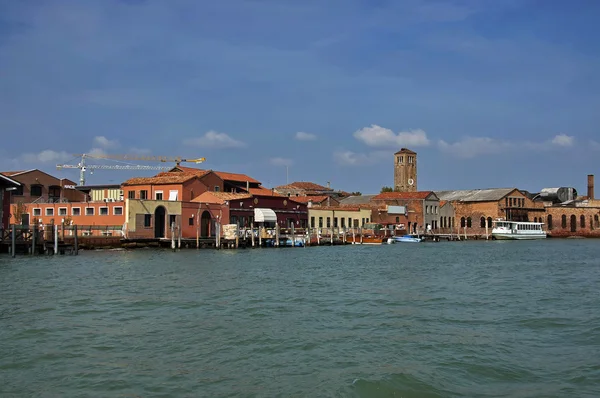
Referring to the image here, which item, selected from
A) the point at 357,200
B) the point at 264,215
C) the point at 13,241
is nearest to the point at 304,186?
the point at 357,200

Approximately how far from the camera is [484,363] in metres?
10.9

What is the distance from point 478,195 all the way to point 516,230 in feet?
28.9

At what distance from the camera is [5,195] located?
123 ft

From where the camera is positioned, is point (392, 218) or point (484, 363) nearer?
point (484, 363)

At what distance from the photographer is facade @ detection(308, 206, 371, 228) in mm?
62062

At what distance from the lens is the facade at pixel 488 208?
8025 centimetres

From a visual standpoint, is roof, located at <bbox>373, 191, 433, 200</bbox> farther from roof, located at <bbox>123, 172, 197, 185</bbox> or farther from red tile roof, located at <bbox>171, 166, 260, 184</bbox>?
roof, located at <bbox>123, 172, 197, 185</bbox>

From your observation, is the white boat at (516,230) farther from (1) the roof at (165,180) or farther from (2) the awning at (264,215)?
(1) the roof at (165,180)

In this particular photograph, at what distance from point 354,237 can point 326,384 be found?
50354 millimetres

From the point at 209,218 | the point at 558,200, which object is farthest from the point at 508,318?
the point at 558,200

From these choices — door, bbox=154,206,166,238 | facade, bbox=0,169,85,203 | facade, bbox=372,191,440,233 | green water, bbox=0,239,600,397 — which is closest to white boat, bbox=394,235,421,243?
facade, bbox=372,191,440,233

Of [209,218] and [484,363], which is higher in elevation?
[209,218]

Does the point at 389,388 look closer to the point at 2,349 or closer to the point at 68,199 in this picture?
the point at 2,349


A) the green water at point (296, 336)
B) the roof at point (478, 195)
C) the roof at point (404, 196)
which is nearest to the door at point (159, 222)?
the green water at point (296, 336)
